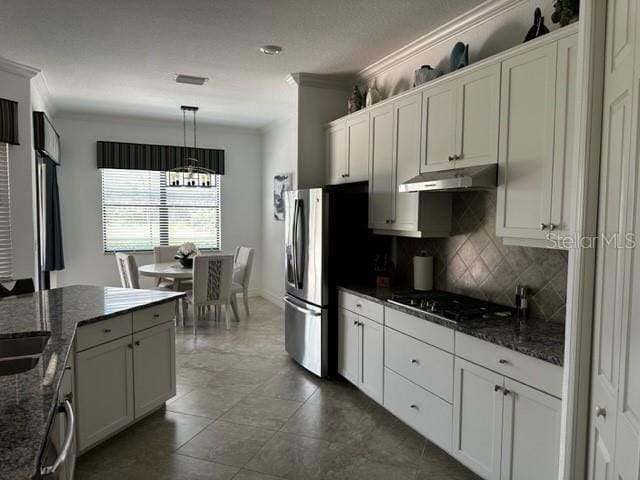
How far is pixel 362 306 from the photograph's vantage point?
133 inches

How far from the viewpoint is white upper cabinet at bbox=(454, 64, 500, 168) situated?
2.46m

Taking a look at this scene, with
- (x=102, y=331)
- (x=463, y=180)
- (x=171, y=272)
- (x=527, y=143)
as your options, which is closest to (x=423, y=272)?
(x=463, y=180)

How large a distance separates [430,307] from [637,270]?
5.35ft

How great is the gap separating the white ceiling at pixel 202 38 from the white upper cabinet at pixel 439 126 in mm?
534

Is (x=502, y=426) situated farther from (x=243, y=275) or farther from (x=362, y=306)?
(x=243, y=275)

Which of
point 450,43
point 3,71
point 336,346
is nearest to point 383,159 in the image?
point 450,43

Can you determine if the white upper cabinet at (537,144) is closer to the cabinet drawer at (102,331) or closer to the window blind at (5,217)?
the cabinet drawer at (102,331)

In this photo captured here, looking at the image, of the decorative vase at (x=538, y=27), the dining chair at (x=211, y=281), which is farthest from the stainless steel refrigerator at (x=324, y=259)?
the decorative vase at (x=538, y=27)

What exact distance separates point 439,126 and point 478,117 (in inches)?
13.2

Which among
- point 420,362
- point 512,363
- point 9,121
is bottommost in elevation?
point 420,362

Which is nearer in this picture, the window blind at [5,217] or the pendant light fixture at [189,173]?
the window blind at [5,217]

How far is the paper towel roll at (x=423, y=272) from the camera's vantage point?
3385 millimetres

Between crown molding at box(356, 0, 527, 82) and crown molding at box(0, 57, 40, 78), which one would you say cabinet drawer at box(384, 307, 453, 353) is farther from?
crown molding at box(0, 57, 40, 78)

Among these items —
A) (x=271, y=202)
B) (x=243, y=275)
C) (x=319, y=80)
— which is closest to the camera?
(x=319, y=80)
